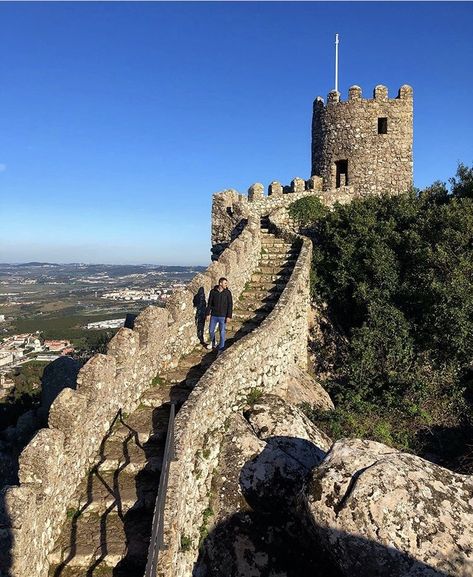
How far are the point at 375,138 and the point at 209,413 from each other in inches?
593

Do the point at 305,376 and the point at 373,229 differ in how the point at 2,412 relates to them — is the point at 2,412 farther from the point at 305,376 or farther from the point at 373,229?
the point at 373,229

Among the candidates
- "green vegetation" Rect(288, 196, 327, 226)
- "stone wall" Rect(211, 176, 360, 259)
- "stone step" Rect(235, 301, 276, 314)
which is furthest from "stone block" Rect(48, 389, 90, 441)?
"green vegetation" Rect(288, 196, 327, 226)

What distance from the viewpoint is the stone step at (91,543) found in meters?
5.34

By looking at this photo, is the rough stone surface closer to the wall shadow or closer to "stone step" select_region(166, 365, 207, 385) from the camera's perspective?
"stone step" select_region(166, 365, 207, 385)

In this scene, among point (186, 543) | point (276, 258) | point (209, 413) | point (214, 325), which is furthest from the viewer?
point (276, 258)

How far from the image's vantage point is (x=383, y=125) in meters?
18.9

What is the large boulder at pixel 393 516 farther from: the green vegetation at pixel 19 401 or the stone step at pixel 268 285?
the green vegetation at pixel 19 401

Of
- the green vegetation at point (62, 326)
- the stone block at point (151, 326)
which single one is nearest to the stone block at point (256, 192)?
the stone block at point (151, 326)

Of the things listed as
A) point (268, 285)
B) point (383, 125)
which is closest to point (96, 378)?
point (268, 285)

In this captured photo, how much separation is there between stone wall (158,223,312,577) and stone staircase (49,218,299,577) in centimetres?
44

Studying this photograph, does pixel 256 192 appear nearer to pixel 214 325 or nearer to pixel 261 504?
pixel 214 325

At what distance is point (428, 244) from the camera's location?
13578mm

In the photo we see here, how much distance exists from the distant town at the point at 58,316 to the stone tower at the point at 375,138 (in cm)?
1726

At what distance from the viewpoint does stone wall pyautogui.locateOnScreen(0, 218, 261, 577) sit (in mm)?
4941
